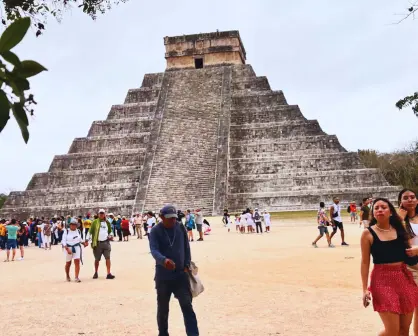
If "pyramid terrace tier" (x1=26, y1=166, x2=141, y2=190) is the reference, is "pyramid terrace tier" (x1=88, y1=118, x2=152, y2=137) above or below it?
above

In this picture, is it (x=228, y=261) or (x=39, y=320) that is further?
(x=228, y=261)

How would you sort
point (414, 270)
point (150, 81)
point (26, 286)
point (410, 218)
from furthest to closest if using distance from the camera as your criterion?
point (150, 81)
point (26, 286)
point (410, 218)
point (414, 270)

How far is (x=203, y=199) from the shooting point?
28.6 metres

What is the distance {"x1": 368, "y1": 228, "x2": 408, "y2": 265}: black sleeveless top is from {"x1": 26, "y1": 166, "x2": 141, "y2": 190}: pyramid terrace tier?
87.5ft

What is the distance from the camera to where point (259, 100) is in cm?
3453

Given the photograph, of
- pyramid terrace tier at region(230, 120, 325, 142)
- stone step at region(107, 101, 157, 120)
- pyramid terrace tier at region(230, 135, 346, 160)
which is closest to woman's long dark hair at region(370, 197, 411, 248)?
pyramid terrace tier at region(230, 135, 346, 160)

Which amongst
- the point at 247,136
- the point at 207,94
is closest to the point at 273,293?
the point at 247,136

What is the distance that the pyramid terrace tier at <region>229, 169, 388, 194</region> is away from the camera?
1121 inches

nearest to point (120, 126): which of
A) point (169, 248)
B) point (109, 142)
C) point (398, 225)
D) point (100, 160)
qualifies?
point (109, 142)

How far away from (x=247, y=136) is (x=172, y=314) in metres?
25.9

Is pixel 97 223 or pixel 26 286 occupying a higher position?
pixel 97 223

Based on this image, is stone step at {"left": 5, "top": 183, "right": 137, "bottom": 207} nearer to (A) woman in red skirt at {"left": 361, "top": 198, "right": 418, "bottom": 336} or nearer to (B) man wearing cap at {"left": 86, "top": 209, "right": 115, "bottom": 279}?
(B) man wearing cap at {"left": 86, "top": 209, "right": 115, "bottom": 279}

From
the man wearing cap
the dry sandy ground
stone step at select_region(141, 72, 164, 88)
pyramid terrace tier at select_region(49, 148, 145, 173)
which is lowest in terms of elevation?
the dry sandy ground

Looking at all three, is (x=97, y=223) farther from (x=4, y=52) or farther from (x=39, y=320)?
(x=4, y=52)
